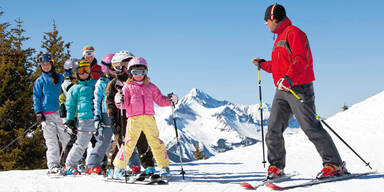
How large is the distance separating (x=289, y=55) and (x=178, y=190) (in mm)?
2621

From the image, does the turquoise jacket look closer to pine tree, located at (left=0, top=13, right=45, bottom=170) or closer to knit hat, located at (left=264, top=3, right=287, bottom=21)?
knit hat, located at (left=264, top=3, right=287, bottom=21)

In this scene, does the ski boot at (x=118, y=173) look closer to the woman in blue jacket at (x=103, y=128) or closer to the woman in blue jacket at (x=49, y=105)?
the woman in blue jacket at (x=103, y=128)

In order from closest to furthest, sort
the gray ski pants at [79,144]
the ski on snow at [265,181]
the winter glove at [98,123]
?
the ski on snow at [265,181] < the winter glove at [98,123] < the gray ski pants at [79,144]

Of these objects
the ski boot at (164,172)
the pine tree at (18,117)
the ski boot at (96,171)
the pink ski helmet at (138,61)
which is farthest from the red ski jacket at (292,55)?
the pine tree at (18,117)

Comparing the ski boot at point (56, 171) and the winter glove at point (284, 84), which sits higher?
the winter glove at point (284, 84)

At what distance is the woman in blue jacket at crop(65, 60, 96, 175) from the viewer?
7715 millimetres

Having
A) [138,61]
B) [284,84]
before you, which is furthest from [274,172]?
[138,61]

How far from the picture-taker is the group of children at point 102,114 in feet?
19.6

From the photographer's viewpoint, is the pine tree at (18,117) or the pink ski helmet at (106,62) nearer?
the pink ski helmet at (106,62)

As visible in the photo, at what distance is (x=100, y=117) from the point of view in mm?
7121

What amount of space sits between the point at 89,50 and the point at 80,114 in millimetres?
2014

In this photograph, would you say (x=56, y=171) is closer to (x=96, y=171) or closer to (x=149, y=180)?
(x=96, y=171)

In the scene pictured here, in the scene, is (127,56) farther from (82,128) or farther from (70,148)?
(70,148)

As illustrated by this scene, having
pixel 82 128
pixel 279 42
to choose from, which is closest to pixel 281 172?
pixel 279 42
